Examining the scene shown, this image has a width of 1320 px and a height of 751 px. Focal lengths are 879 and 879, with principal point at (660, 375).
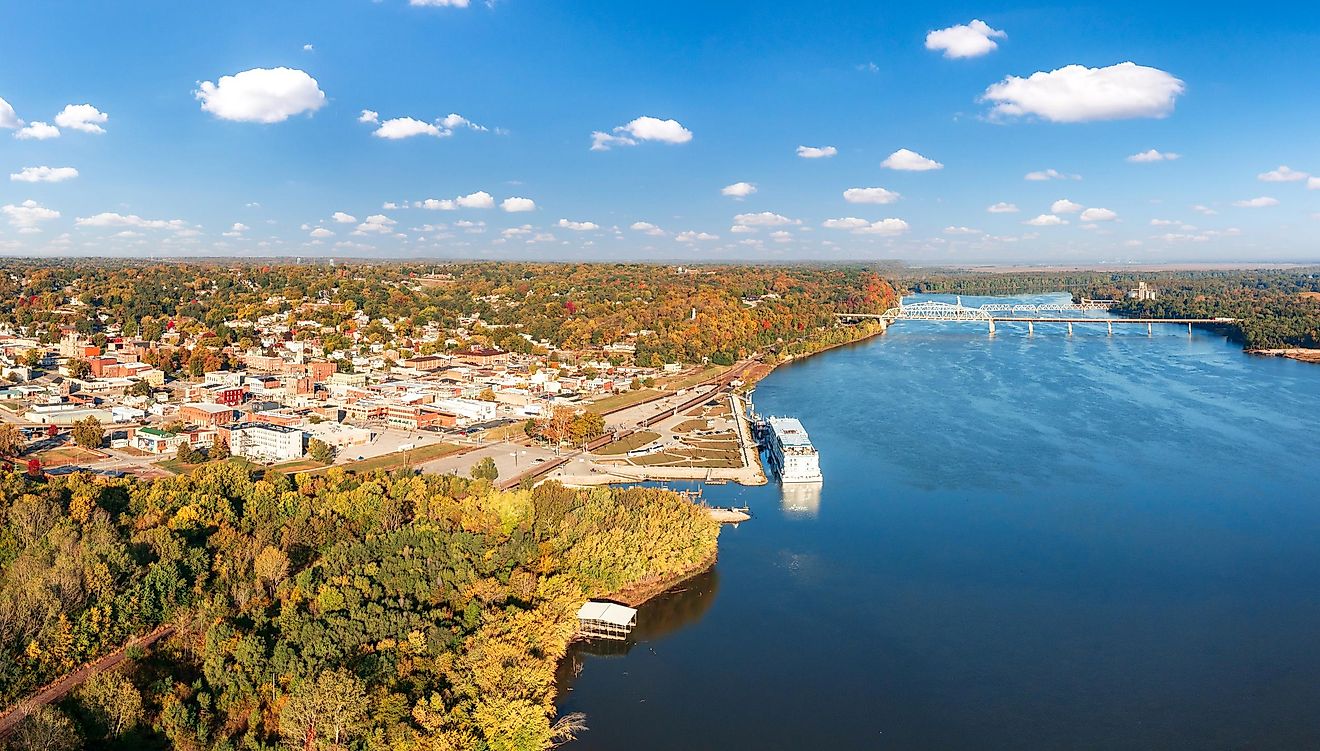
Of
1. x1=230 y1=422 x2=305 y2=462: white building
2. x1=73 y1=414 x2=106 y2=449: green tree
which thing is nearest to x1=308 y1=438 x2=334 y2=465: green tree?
x1=230 y1=422 x2=305 y2=462: white building

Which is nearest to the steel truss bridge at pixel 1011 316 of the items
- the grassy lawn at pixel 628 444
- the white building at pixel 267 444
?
the grassy lawn at pixel 628 444

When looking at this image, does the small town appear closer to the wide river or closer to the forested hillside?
the wide river

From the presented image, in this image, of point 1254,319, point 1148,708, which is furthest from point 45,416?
point 1254,319

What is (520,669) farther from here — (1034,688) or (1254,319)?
(1254,319)

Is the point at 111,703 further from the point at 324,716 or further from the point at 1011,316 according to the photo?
the point at 1011,316

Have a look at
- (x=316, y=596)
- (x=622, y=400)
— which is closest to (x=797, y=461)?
(x=622, y=400)

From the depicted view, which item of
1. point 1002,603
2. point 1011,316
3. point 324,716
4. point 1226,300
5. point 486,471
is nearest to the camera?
point 324,716

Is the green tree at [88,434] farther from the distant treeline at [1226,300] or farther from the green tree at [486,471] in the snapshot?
the distant treeline at [1226,300]
